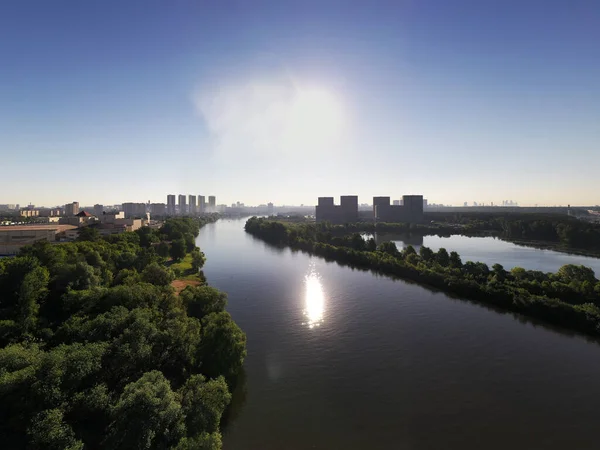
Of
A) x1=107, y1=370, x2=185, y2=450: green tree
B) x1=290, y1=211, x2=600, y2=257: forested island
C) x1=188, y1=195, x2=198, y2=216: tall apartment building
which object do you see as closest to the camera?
x1=107, y1=370, x2=185, y2=450: green tree

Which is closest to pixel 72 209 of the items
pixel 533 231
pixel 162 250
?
pixel 162 250

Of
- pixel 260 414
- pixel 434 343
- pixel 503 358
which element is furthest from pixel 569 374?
pixel 260 414

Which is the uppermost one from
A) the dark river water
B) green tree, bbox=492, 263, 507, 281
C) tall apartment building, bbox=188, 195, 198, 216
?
tall apartment building, bbox=188, 195, 198, 216

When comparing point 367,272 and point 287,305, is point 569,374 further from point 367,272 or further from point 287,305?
point 367,272

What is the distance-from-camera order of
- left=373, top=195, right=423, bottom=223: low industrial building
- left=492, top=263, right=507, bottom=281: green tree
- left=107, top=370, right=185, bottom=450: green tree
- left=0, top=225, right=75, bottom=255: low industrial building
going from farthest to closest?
left=373, top=195, right=423, bottom=223: low industrial building
left=0, top=225, right=75, bottom=255: low industrial building
left=492, top=263, right=507, bottom=281: green tree
left=107, top=370, right=185, bottom=450: green tree

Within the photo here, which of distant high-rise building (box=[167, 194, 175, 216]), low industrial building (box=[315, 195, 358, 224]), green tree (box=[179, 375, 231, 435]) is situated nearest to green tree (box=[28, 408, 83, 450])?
green tree (box=[179, 375, 231, 435])

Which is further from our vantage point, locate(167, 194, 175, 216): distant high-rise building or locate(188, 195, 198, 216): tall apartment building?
locate(188, 195, 198, 216): tall apartment building

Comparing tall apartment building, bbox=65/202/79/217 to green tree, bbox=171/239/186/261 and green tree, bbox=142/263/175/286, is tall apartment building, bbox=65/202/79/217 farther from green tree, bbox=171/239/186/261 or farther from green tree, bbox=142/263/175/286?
green tree, bbox=142/263/175/286
